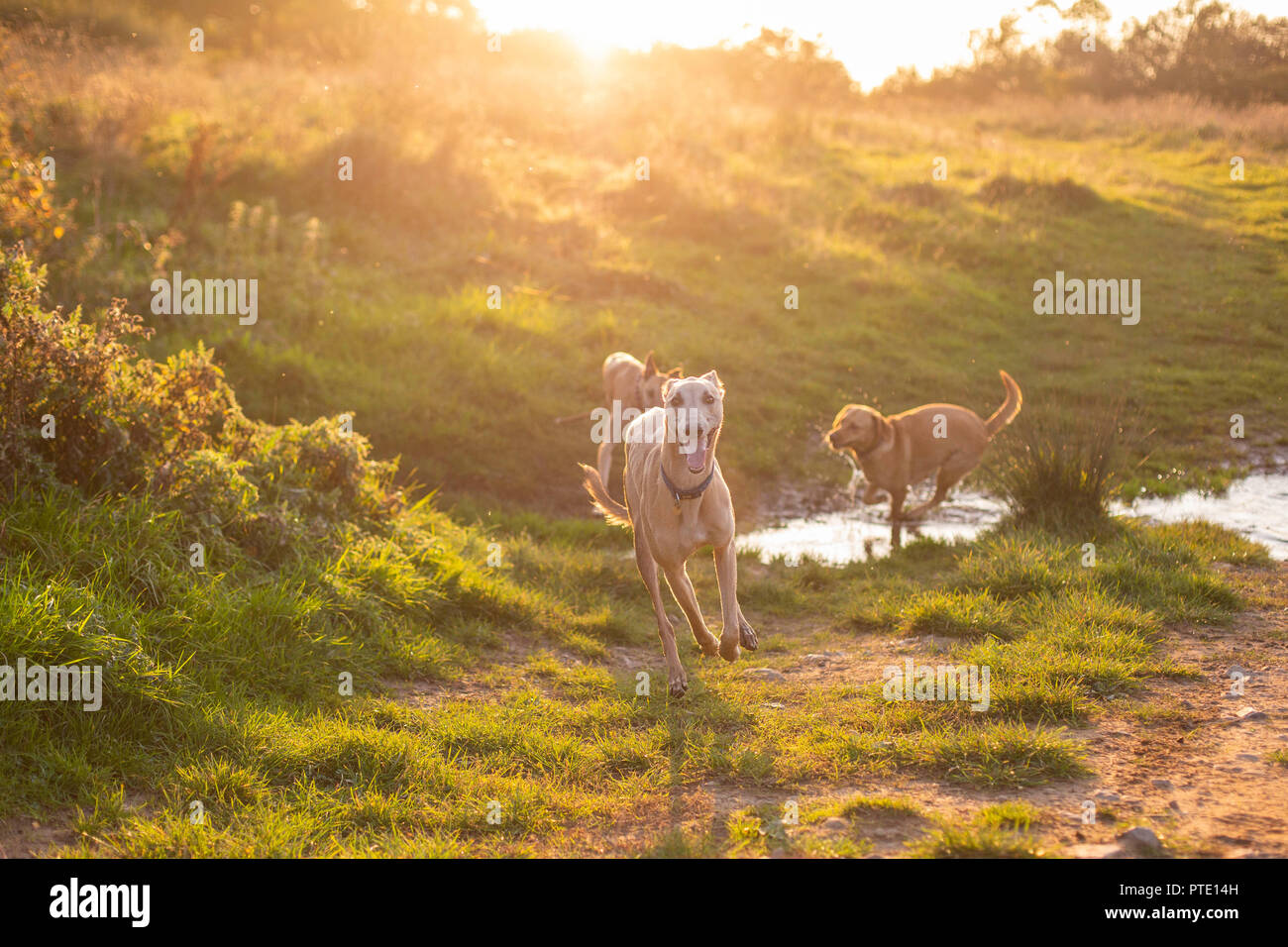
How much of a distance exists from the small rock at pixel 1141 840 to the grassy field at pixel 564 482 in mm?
81

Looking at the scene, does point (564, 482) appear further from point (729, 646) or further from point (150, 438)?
point (729, 646)

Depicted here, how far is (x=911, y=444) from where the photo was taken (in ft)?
31.4

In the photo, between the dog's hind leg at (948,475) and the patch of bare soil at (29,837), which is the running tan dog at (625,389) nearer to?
the dog's hind leg at (948,475)

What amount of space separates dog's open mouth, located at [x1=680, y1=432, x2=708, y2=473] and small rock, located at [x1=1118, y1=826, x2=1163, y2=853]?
2.49m

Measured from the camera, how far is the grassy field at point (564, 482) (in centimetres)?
439

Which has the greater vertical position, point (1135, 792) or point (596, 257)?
point (596, 257)

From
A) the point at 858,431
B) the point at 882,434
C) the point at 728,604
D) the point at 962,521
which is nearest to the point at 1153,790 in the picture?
A: the point at 728,604

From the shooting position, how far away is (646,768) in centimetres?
482

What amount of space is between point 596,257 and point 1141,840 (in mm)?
13441

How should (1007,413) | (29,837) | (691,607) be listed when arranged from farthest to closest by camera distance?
(1007,413), (691,607), (29,837)

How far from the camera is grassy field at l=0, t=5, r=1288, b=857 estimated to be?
14.4 feet

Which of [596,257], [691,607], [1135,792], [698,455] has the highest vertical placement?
[596,257]

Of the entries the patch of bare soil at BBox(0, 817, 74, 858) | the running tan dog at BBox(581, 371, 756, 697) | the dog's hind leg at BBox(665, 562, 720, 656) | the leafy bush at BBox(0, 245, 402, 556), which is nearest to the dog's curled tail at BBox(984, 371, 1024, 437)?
the running tan dog at BBox(581, 371, 756, 697)

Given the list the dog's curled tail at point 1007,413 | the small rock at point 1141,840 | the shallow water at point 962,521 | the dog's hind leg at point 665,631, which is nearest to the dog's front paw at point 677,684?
the dog's hind leg at point 665,631
